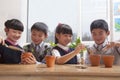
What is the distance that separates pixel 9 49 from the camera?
158 centimetres

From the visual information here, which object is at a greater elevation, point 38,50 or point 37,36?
point 37,36

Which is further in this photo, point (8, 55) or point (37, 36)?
point (37, 36)

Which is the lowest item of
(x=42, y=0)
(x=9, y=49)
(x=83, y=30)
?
(x=9, y=49)

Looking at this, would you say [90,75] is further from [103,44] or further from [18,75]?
[103,44]

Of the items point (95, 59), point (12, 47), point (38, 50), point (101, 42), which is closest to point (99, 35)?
point (101, 42)

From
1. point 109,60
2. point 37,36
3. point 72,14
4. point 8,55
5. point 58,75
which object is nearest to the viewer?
point 58,75

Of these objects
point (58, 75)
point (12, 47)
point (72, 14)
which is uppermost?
point (72, 14)

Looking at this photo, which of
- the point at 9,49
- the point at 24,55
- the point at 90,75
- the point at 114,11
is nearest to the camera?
the point at 90,75

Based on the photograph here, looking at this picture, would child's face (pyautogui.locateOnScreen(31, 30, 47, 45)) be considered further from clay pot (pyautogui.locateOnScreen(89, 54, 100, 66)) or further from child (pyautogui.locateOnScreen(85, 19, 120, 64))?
clay pot (pyautogui.locateOnScreen(89, 54, 100, 66))

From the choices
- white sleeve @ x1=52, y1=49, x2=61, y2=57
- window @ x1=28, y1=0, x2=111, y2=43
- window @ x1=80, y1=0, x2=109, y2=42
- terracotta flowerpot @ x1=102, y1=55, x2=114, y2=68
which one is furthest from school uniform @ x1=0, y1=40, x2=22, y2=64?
window @ x1=80, y1=0, x2=109, y2=42

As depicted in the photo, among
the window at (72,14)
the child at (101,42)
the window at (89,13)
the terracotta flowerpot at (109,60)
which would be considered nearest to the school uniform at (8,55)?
the child at (101,42)

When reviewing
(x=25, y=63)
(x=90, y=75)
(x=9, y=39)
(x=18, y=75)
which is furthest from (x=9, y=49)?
(x=90, y=75)

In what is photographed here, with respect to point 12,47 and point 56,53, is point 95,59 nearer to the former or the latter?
point 56,53

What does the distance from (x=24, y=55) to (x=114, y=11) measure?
220 centimetres
